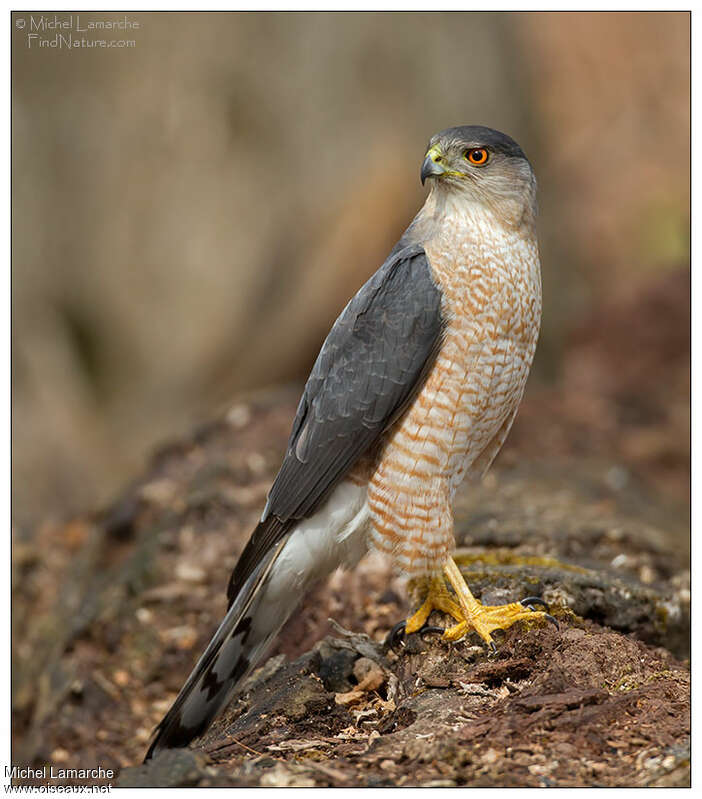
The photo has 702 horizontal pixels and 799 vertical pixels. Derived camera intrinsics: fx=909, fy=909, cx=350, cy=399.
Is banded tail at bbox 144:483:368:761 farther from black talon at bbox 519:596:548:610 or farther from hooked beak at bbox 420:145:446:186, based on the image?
hooked beak at bbox 420:145:446:186

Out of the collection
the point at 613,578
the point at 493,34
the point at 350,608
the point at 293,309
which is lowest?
the point at 350,608

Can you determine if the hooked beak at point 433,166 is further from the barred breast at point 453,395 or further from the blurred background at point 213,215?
the blurred background at point 213,215

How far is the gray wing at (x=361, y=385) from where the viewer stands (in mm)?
4059

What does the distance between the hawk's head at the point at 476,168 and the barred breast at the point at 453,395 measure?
0.54ft

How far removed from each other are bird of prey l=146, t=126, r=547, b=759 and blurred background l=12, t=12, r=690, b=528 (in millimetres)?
4535

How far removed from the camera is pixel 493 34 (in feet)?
34.0

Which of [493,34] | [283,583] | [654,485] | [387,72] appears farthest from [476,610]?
[493,34]

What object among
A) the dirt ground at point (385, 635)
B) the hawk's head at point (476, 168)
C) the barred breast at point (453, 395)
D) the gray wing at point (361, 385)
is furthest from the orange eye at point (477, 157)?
the dirt ground at point (385, 635)

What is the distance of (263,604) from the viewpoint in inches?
162

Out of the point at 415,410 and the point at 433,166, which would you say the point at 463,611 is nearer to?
the point at 415,410

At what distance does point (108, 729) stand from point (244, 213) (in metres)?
5.70

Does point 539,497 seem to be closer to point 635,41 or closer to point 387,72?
point 387,72

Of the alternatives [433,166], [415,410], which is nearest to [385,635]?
[415,410]

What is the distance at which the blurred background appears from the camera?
911cm
